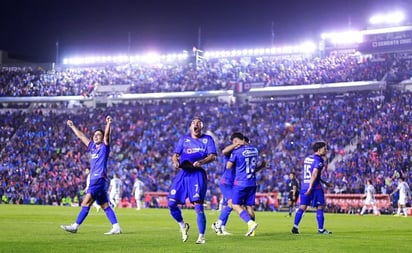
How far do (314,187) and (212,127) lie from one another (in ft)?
130

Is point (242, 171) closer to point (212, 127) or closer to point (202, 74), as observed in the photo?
point (212, 127)

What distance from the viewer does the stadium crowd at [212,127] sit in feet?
161

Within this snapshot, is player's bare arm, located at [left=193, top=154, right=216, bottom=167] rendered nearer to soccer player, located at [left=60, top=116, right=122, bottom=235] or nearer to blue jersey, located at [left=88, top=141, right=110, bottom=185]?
soccer player, located at [left=60, top=116, right=122, bottom=235]

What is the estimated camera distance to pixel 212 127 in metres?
58.5

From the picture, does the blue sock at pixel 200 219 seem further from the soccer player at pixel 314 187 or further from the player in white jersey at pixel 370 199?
the player in white jersey at pixel 370 199

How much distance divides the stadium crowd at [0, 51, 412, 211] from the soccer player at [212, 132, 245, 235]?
26.4m

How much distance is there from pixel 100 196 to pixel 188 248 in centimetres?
531

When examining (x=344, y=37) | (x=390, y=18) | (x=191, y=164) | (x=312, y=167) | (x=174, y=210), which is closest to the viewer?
(x=191, y=164)

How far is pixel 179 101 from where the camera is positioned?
217ft

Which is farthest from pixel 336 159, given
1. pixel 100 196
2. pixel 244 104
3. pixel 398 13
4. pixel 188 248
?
pixel 188 248

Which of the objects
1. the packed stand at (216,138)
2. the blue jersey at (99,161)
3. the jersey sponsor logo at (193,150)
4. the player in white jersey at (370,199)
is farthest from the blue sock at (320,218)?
the packed stand at (216,138)

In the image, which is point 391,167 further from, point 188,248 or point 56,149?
point 188,248

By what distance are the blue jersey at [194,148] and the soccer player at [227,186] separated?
93.0 inches

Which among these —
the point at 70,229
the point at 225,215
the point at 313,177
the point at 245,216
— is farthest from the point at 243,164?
the point at 70,229
